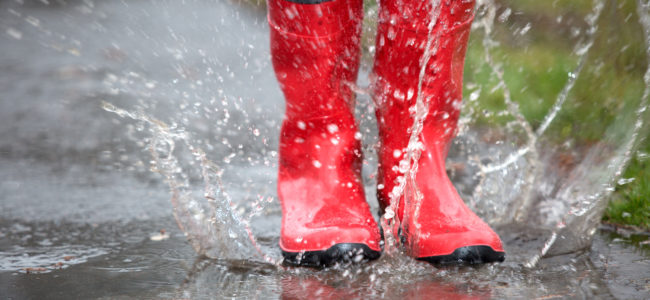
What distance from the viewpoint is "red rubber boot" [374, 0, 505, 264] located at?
140 centimetres

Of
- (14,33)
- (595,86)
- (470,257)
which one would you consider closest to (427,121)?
(470,257)

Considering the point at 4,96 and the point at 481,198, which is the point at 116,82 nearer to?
the point at 4,96

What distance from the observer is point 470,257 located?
1.40 m

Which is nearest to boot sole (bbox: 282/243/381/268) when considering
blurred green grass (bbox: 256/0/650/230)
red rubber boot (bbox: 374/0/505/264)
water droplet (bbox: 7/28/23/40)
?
red rubber boot (bbox: 374/0/505/264)

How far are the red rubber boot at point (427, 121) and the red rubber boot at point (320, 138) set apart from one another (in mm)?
82

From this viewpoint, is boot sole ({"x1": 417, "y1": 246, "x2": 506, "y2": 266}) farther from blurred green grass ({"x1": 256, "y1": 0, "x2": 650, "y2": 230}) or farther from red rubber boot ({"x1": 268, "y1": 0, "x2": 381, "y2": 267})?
blurred green grass ({"x1": 256, "y1": 0, "x2": 650, "y2": 230})

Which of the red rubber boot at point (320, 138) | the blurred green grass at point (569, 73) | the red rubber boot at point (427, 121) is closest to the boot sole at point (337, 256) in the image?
the red rubber boot at point (320, 138)

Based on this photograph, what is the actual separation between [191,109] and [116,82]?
614 mm

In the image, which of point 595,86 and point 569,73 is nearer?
point 595,86

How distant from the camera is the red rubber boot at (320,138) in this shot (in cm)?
142

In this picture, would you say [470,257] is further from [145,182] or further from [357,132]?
[145,182]

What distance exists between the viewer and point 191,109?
3400 mm

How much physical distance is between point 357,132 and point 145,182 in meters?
1.05

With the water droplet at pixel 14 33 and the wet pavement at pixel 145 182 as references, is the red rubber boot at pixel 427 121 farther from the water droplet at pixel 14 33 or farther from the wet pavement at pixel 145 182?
the water droplet at pixel 14 33
